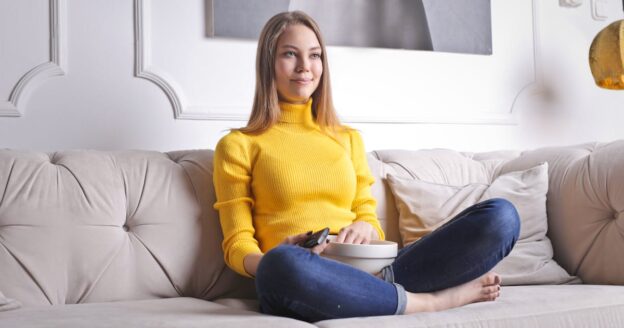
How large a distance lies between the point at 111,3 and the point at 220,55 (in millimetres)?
352

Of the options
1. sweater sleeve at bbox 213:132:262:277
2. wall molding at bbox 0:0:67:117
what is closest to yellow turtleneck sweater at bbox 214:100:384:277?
sweater sleeve at bbox 213:132:262:277

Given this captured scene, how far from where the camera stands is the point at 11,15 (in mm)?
2010

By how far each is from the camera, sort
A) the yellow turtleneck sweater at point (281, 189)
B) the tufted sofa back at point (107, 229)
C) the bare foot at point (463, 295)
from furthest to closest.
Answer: the yellow turtleneck sweater at point (281, 189)
the tufted sofa back at point (107, 229)
the bare foot at point (463, 295)

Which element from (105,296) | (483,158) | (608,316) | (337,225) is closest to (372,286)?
(337,225)

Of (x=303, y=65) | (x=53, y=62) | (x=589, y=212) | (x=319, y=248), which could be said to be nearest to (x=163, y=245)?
(x=319, y=248)

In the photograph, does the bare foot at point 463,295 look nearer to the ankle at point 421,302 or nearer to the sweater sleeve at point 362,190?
the ankle at point 421,302

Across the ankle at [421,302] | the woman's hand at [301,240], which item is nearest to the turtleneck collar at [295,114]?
the woman's hand at [301,240]

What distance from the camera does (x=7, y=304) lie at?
1.49m

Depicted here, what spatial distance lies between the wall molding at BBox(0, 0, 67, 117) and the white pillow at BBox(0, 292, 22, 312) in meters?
0.67

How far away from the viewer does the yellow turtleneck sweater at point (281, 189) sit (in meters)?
1.72

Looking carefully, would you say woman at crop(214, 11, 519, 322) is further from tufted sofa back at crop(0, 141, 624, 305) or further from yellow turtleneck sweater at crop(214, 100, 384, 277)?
tufted sofa back at crop(0, 141, 624, 305)

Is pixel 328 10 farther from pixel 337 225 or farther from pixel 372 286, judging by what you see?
pixel 372 286

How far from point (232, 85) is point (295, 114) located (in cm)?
44

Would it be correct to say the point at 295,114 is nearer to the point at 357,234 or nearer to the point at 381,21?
the point at 357,234
